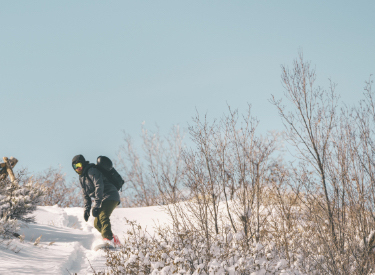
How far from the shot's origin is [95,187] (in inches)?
227

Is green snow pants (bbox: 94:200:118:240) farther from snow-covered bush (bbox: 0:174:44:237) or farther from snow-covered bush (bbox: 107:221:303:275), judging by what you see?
snow-covered bush (bbox: 107:221:303:275)

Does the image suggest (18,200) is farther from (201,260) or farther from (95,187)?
(201,260)

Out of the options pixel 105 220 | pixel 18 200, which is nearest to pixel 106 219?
pixel 105 220

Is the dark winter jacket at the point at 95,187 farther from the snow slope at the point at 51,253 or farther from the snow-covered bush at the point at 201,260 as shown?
the snow-covered bush at the point at 201,260

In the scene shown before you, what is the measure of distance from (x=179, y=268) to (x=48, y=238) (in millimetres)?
4021

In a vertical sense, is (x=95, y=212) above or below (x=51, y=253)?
above

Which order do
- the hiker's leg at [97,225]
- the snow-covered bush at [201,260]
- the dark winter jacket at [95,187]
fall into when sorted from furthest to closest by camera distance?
the hiker's leg at [97,225] < the dark winter jacket at [95,187] < the snow-covered bush at [201,260]

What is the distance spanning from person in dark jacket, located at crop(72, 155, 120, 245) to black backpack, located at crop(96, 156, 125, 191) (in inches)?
3.1

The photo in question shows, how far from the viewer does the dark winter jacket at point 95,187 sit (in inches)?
226

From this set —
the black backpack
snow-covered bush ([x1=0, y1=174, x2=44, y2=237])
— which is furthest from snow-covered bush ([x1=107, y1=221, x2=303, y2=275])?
snow-covered bush ([x1=0, y1=174, x2=44, y2=237])

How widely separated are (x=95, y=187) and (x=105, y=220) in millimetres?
666

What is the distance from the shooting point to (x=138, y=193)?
1808cm

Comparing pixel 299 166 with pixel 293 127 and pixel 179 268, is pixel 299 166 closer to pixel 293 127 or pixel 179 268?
pixel 293 127

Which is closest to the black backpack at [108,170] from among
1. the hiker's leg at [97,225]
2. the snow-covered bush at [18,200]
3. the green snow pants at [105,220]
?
the green snow pants at [105,220]
